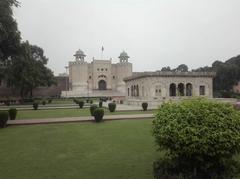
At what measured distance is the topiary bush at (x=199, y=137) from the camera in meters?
4.52

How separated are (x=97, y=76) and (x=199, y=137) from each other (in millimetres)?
64977

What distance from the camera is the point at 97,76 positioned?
6900 cm

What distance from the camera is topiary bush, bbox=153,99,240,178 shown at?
178 inches

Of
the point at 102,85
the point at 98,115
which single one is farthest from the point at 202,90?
the point at 102,85

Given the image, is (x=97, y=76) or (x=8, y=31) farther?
(x=97, y=76)

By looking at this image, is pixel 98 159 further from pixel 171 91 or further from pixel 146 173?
pixel 171 91

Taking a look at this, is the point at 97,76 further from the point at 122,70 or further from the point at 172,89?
the point at 172,89

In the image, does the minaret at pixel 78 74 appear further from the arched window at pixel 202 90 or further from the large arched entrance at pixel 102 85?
the arched window at pixel 202 90

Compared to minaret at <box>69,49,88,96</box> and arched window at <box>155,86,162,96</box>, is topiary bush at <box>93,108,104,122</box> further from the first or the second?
minaret at <box>69,49,88,96</box>

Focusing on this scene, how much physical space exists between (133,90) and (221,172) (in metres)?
36.4

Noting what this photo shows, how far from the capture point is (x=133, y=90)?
41281 millimetres

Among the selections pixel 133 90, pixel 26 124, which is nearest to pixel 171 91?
pixel 133 90

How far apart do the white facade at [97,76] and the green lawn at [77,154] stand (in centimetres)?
5130

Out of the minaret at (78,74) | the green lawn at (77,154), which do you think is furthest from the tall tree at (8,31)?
the minaret at (78,74)
